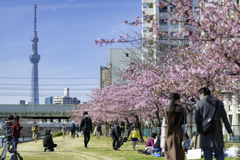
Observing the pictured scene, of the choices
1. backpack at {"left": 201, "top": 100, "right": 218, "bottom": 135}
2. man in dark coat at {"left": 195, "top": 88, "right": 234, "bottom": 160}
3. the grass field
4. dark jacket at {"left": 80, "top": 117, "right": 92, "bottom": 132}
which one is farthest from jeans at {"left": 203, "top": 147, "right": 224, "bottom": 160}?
dark jacket at {"left": 80, "top": 117, "right": 92, "bottom": 132}

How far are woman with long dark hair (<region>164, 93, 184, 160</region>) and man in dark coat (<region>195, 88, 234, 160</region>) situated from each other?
40 centimetres

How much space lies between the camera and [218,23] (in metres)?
8.58

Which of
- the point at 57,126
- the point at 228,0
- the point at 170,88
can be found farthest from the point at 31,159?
the point at 57,126

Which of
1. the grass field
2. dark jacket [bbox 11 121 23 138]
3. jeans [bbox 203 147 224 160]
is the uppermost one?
dark jacket [bbox 11 121 23 138]

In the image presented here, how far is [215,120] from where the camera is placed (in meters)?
7.41

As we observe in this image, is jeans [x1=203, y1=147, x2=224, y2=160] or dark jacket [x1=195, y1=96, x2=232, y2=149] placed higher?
dark jacket [x1=195, y1=96, x2=232, y2=149]

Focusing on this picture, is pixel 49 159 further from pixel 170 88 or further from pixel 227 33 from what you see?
pixel 227 33

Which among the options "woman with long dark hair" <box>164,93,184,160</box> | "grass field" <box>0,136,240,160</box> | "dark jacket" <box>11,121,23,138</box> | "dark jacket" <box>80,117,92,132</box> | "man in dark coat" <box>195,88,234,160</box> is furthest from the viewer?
"dark jacket" <box>80,117,92,132</box>

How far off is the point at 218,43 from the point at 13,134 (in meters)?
8.41

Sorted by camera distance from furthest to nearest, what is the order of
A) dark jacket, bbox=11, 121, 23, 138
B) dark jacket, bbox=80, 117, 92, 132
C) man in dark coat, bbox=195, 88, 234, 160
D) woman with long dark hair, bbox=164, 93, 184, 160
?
dark jacket, bbox=80, 117, 92, 132 < dark jacket, bbox=11, 121, 23, 138 < woman with long dark hair, bbox=164, 93, 184, 160 < man in dark coat, bbox=195, 88, 234, 160

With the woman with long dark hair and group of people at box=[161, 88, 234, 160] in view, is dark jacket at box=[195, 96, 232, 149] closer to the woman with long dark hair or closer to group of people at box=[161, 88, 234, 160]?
group of people at box=[161, 88, 234, 160]

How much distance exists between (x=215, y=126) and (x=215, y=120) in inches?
4.9

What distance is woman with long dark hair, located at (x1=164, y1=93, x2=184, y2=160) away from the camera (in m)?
7.47

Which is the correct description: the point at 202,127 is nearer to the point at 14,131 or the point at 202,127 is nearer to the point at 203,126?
the point at 203,126
